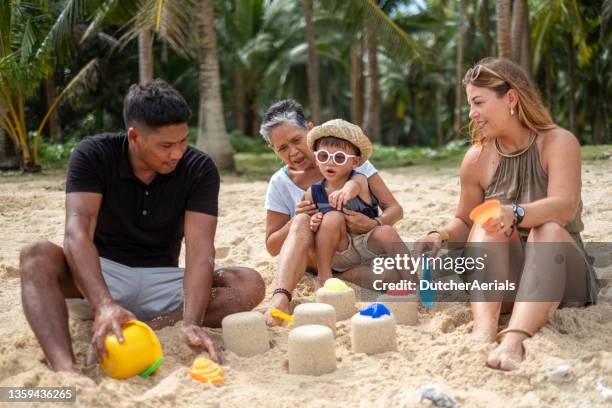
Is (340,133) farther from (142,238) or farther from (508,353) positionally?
(508,353)

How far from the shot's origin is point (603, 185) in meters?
6.39

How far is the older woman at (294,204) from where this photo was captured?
3508mm

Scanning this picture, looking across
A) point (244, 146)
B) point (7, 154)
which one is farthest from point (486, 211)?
point (244, 146)

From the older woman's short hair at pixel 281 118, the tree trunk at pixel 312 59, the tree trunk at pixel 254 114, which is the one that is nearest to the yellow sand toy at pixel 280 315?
the older woman's short hair at pixel 281 118

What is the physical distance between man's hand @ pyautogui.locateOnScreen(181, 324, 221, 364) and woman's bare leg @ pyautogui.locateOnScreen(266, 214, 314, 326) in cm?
62

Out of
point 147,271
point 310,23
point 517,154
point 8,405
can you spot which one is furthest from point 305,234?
point 310,23

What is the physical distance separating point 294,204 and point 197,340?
142 centimetres

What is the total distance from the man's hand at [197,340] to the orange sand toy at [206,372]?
0.10 m

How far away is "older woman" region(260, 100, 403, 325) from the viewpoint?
11.5 ft

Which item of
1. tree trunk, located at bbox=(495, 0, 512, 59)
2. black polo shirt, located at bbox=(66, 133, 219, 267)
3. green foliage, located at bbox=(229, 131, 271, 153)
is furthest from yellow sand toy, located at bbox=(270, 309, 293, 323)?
green foliage, located at bbox=(229, 131, 271, 153)

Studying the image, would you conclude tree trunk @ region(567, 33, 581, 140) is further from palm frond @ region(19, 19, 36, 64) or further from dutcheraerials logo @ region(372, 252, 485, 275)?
dutcheraerials logo @ region(372, 252, 485, 275)

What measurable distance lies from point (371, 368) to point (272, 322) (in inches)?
27.1

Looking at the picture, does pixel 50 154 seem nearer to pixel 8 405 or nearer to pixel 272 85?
pixel 8 405

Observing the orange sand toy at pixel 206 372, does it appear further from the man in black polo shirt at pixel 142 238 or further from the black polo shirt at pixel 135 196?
the black polo shirt at pixel 135 196
